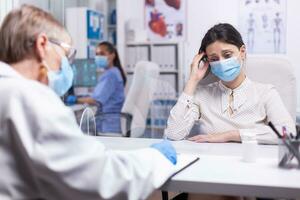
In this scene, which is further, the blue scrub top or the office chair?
the blue scrub top

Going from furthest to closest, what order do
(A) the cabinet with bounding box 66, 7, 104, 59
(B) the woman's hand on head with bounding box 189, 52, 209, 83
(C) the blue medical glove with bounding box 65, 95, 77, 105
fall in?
(A) the cabinet with bounding box 66, 7, 104, 59 → (C) the blue medical glove with bounding box 65, 95, 77, 105 → (B) the woman's hand on head with bounding box 189, 52, 209, 83

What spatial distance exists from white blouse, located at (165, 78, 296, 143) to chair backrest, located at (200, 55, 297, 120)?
107mm

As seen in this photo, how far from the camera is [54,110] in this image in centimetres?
89

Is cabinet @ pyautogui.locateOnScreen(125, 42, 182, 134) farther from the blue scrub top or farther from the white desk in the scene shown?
the white desk

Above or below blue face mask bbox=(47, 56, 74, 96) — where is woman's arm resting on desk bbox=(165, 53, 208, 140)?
below

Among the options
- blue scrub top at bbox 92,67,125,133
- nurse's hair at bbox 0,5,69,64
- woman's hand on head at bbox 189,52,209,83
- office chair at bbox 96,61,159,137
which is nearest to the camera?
nurse's hair at bbox 0,5,69,64

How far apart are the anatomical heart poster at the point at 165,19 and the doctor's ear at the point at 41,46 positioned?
13.7ft

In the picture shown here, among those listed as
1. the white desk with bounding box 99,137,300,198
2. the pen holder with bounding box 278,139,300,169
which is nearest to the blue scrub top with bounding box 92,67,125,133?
the white desk with bounding box 99,137,300,198

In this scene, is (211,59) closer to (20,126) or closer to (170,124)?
(170,124)

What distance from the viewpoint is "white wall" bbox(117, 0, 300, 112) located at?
468cm

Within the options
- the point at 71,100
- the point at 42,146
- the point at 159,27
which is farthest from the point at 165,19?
the point at 42,146

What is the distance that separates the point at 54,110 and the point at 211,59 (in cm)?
125

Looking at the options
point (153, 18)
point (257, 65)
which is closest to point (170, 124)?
point (257, 65)

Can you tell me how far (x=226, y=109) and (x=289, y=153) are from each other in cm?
78
